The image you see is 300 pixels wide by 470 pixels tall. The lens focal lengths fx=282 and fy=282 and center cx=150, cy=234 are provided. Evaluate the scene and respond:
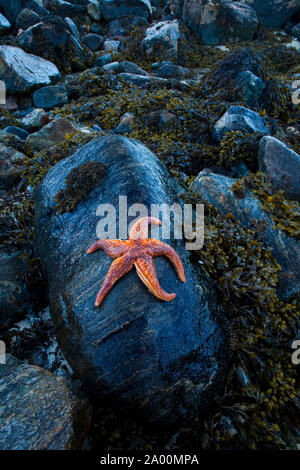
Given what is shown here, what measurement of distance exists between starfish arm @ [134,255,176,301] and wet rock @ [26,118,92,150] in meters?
4.76

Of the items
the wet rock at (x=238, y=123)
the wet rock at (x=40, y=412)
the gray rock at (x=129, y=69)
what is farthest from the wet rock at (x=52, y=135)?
the gray rock at (x=129, y=69)

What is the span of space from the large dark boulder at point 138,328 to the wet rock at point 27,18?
1318 centimetres

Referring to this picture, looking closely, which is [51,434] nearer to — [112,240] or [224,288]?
[112,240]

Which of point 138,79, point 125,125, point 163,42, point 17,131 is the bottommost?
point 17,131

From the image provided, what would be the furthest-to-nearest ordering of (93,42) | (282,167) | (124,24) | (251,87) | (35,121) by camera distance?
1. (124,24)
2. (93,42)
3. (251,87)
4. (35,121)
5. (282,167)

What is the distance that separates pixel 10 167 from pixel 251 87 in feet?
21.6

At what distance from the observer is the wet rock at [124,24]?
48.0ft

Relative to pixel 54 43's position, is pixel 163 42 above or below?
above

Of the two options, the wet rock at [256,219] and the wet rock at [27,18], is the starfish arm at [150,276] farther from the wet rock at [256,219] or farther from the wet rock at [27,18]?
the wet rock at [27,18]

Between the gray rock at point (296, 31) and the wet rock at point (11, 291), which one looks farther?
the gray rock at point (296, 31)

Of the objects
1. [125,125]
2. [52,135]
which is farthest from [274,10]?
[52,135]

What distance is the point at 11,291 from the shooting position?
378cm
